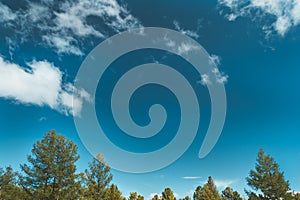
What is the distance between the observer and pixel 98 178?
79.9 ft

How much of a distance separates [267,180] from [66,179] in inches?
856

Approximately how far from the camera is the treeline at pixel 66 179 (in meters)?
19.6

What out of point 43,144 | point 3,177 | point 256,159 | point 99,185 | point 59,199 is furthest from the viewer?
point 256,159

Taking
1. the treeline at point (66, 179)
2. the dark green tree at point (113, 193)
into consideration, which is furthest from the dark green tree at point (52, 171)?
the dark green tree at point (113, 193)

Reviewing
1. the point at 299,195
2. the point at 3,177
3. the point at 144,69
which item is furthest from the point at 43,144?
the point at 299,195

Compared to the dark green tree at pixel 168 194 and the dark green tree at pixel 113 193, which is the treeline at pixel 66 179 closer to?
the dark green tree at pixel 113 193

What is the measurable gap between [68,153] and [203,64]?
60.4ft

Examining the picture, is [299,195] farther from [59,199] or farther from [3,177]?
[3,177]

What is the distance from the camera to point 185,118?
26.3m

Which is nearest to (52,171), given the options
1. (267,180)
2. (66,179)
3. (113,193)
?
(66,179)

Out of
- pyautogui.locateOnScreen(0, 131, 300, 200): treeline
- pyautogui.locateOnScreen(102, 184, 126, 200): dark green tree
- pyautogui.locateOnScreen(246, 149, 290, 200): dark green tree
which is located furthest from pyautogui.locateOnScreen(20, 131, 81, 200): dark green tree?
pyautogui.locateOnScreen(246, 149, 290, 200): dark green tree

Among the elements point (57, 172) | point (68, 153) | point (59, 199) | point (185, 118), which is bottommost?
point (59, 199)

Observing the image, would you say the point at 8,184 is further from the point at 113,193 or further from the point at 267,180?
the point at 267,180

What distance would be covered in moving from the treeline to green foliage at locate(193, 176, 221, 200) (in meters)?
12.8
